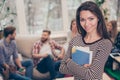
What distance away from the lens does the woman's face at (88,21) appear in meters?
1.39

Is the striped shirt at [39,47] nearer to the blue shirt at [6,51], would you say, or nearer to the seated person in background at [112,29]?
the blue shirt at [6,51]

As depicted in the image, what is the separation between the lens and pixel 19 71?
3588 millimetres

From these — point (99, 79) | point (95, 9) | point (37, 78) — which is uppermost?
point (95, 9)

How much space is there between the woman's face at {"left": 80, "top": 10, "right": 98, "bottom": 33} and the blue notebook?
0.14m

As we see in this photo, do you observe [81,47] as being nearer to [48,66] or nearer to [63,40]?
[48,66]

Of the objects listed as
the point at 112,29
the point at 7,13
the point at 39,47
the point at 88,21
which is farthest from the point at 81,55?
the point at 7,13

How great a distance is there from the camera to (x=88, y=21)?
4.56ft

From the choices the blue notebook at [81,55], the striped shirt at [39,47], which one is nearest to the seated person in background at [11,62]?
the striped shirt at [39,47]

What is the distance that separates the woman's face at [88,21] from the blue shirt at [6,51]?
2242 mm

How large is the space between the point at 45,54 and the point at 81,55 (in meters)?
2.42

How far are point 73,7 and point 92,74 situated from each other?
3779 millimetres

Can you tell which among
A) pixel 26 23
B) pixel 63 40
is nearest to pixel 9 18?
pixel 26 23

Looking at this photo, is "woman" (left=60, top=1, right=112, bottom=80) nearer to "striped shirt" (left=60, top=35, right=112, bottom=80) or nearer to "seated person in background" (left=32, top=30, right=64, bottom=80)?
"striped shirt" (left=60, top=35, right=112, bottom=80)

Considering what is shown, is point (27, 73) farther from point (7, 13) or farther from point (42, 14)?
point (42, 14)
